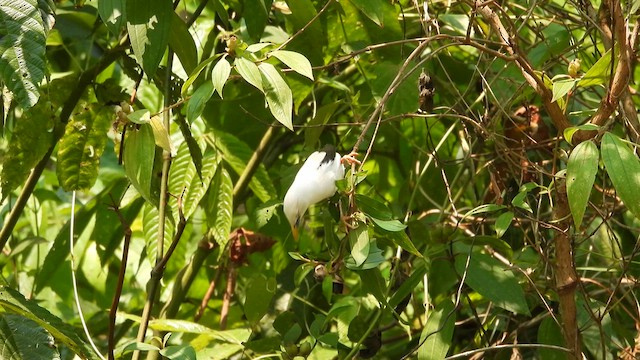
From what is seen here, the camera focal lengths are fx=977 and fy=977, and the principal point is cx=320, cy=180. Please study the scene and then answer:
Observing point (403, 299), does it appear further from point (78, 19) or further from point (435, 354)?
point (78, 19)

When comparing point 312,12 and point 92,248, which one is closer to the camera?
point 312,12

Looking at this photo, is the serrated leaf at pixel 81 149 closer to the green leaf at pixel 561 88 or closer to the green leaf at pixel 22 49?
the green leaf at pixel 22 49

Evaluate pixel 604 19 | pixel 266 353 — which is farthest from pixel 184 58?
pixel 604 19

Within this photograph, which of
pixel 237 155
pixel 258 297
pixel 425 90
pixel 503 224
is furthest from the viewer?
pixel 237 155

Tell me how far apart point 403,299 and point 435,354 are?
0.10m

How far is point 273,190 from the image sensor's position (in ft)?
4.95

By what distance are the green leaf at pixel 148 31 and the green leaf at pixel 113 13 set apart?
3 cm

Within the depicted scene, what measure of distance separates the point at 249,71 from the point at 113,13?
0.20 metres

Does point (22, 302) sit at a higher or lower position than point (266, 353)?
higher

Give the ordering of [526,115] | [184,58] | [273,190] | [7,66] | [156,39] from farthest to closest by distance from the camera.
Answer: [273,190]
[526,115]
[184,58]
[156,39]
[7,66]

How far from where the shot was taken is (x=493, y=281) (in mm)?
1253

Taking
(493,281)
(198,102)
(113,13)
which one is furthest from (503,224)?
(113,13)

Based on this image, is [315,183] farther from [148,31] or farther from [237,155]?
[237,155]

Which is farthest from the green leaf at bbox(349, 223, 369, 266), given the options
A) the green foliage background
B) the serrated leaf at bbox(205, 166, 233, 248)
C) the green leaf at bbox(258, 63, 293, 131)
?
the serrated leaf at bbox(205, 166, 233, 248)
